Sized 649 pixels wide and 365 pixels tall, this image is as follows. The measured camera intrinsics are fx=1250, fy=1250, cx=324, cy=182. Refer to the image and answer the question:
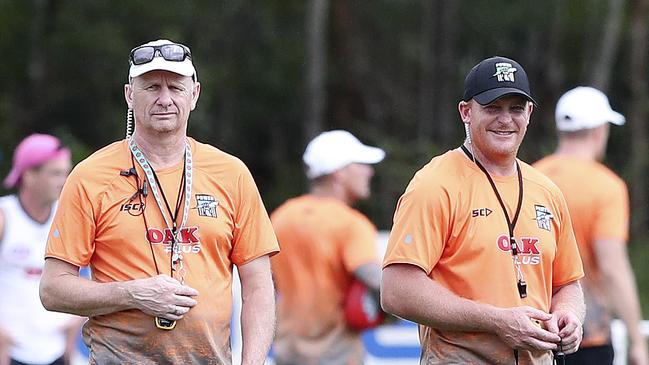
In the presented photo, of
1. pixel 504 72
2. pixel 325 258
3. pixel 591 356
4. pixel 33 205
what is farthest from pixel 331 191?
pixel 504 72

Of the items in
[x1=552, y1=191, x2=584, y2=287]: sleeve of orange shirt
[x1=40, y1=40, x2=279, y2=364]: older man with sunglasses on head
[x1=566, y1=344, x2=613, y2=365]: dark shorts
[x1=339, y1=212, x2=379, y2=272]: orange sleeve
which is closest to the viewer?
[x1=40, y1=40, x2=279, y2=364]: older man with sunglasses on head

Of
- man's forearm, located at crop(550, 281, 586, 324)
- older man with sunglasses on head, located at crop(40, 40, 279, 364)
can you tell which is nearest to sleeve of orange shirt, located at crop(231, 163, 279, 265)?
older man with sunglasses on head, located at crop(40, 40, 279, 364)

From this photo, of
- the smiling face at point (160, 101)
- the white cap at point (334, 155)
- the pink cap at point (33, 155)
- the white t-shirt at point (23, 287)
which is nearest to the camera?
the smiling face at point (160, 101)

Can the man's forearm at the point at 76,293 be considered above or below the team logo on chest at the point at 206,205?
below

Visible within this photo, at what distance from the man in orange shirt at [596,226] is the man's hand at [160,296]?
10.5ft

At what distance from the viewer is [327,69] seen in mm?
24594

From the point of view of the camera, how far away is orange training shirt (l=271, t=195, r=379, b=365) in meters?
8.45

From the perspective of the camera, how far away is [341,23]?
24.2m

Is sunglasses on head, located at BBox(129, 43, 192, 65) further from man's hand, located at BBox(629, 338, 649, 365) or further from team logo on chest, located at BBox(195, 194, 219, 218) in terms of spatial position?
man's hand, located at BBox(629, 338, 649, 365)

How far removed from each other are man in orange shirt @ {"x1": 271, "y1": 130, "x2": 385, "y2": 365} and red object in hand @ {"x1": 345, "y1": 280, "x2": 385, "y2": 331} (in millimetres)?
57

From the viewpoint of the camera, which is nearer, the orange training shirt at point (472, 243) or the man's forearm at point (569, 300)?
the orange training shirt at point (472, 243)

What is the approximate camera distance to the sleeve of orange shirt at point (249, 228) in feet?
17.9

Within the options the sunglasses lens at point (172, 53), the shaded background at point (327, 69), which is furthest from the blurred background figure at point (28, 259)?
the shaded background at point (327, 69)

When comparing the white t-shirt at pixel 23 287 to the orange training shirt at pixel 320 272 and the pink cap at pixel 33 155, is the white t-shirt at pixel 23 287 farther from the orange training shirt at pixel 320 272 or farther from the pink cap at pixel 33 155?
the orange training shirt at pixel 320 272
